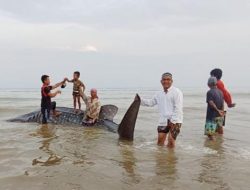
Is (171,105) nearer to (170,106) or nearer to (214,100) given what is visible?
(170,106)

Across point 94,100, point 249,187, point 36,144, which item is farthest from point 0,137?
point 249,187

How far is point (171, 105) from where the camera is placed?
25.1 ft

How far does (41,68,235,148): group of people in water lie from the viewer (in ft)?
25.0

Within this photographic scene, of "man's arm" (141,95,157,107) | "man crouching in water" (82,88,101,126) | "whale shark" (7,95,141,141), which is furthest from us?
"man crouching in water" (82,88,101,126)

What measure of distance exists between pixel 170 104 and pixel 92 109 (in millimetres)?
4493

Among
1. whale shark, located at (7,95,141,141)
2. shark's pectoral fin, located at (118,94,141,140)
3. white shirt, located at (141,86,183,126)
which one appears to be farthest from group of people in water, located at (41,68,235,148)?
shark's pectoral fin, located at (118,94,141,140)

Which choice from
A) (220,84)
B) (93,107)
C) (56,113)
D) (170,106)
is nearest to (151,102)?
(170,106)

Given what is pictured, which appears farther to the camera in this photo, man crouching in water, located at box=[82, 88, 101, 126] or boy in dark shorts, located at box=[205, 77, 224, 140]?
man crouching in water, located at box=[82, 88, 101, 126]

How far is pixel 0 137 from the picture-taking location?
31.8 feet

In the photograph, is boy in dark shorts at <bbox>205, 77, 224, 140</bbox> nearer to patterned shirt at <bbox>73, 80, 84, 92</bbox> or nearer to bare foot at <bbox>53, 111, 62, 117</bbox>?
patterned shirt at <bbox>73, 80, 84, 92</bbox>

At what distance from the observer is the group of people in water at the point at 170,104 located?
761 centimetres

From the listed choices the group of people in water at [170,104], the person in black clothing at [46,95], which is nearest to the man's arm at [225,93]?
the group of people in water at [170,104]

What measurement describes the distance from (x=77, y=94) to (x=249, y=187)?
8454 millimetres

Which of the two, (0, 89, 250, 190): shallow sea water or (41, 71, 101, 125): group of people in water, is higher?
(41, 71, 101, 125): group of people in water
